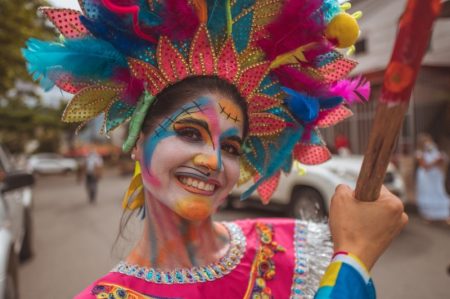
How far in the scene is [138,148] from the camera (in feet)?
4.86

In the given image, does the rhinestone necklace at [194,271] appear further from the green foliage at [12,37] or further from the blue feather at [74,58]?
the green foliage at [12,37]

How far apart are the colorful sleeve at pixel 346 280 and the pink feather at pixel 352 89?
0.77 meters

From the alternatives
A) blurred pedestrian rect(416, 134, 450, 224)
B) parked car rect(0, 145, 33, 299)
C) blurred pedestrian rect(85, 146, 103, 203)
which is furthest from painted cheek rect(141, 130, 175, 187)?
blurred pedestrian rect(85, 146, 103, 203)

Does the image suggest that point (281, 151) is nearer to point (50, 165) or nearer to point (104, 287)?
point (104, 287)

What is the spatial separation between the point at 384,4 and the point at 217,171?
1876mm

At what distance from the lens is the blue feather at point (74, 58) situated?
1387 mm

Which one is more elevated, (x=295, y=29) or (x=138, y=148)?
(x=295, y=29)

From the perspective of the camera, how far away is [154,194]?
1.43 meters

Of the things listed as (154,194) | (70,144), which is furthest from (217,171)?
(70,144)

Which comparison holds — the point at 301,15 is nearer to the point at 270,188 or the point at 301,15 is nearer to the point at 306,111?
the point at 306,111

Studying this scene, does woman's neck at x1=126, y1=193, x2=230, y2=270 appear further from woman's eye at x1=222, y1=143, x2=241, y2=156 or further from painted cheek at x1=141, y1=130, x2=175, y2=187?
woman's eye at x1=222, y1=143, x2=241, y2=156

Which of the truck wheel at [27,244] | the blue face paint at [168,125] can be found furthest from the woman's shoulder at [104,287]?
the truck wheel at [27,244]

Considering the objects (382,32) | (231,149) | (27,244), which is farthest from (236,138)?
(27,244)

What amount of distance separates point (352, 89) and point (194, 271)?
2.95ft
